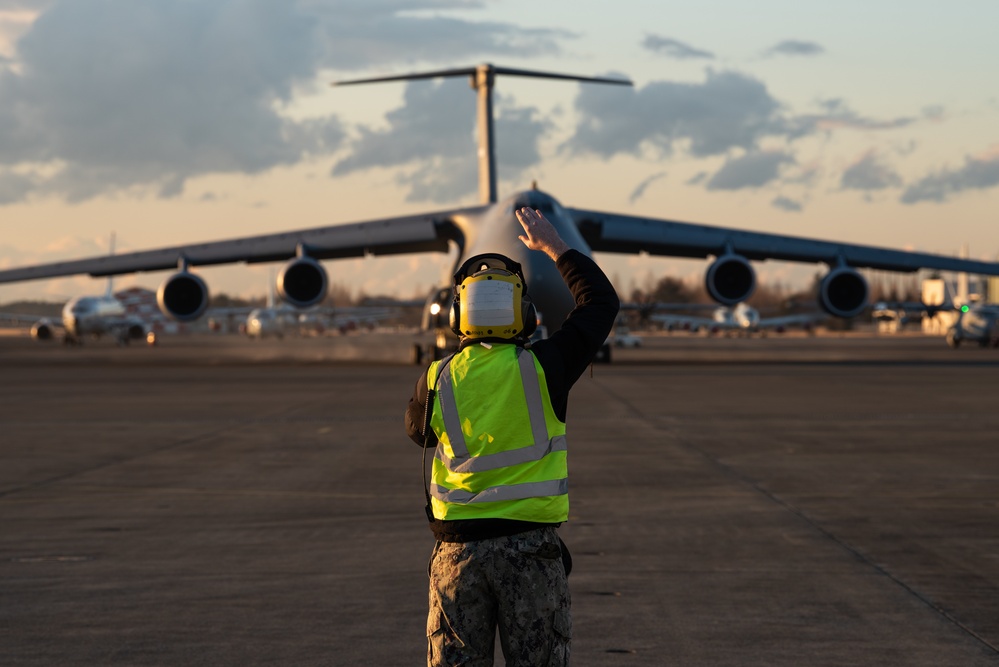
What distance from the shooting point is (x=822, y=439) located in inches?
525

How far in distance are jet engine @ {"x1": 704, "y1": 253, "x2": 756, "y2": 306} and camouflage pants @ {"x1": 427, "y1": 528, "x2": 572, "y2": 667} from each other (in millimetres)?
23721

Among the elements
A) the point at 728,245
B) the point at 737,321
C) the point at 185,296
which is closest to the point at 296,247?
the point at 185,296

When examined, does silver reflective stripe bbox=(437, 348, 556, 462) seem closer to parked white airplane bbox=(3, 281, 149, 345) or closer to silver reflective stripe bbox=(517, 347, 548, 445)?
silver reflective stripe bbox=(517, 347, 548, 445)

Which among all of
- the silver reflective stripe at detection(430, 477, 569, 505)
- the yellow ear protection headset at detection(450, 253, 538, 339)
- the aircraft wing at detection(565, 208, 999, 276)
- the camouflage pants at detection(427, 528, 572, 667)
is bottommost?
the camouflage pants at detection(427, 528, 572, 667)

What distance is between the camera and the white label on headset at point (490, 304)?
3.57 metres

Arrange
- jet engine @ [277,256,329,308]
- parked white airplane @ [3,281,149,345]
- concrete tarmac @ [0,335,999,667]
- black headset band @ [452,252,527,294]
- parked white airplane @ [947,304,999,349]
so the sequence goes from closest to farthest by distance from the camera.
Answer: black headset band @ [452,252,527,294] → concrete tarmac @ [0,335,999,667] → jet engine @ [277,256,329,308] → parked white airplane @ [947,304,999,349] → parked white airplane @ [3,281,149,345]

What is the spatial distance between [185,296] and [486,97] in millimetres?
8565

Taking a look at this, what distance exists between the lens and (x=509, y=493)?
3.50 meters

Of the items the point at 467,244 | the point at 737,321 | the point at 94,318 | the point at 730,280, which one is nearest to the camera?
the point at 467,244

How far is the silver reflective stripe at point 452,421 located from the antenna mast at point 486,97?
2553 cm

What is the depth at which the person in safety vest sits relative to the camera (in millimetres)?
3404

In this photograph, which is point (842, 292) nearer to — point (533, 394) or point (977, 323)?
point (533, 394)

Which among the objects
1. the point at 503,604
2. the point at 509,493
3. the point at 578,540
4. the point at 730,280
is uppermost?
the point at 730,280

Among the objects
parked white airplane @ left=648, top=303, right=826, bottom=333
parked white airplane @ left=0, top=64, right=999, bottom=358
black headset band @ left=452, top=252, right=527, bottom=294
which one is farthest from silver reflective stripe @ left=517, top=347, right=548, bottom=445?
parked white airplane @ left=648, top=303, right=826, bottom=333
